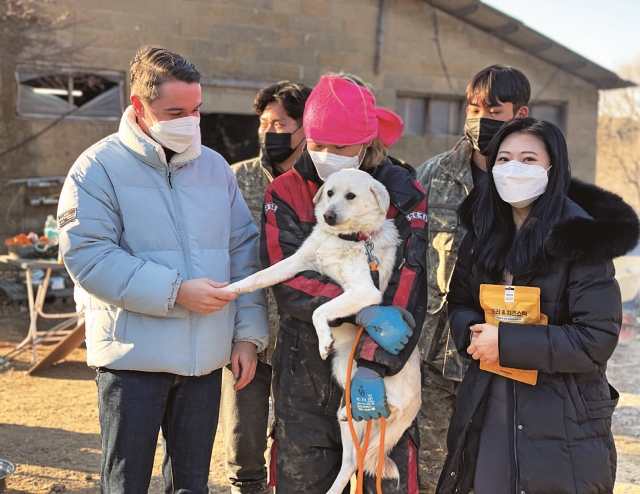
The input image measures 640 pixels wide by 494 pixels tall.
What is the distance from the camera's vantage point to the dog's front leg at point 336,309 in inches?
102

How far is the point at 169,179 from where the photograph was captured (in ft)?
8.68

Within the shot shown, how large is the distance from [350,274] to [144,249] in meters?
0.80

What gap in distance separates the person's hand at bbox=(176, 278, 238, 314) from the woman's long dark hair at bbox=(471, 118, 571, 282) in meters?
1.04

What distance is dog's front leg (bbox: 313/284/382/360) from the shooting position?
102 inches

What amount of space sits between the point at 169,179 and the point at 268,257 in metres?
0.51

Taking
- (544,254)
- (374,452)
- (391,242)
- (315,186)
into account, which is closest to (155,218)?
(315,186)

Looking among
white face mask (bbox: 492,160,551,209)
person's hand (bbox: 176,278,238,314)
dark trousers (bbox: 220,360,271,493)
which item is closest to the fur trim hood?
white face mask (bbox: 492,160,551,209)

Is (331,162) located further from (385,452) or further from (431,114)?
(431,114)

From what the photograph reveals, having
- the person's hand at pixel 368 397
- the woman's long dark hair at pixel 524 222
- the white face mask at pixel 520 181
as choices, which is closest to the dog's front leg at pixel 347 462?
the person's hand at pixel 368 397

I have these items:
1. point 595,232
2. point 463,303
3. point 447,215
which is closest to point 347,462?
point 463,303

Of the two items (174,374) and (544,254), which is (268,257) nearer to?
(174,374)

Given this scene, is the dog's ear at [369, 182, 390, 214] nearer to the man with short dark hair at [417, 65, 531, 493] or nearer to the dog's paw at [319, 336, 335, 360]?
the dog's paw at [319, 336, 335, 360]

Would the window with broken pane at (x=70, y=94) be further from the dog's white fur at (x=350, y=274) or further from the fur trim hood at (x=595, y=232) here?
the fur trim hood at (x=595, y=232)

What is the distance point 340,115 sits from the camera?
2.71 metres
